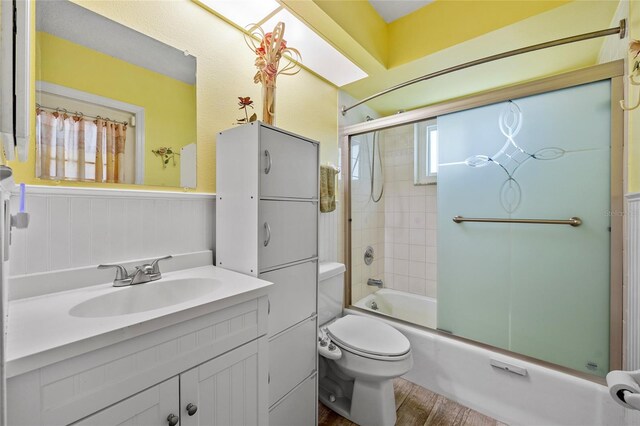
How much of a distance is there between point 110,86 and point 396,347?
1.86 metres

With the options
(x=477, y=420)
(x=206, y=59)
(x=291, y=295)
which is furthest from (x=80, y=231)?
(x=477, y=420)

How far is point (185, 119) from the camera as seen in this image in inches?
49.5

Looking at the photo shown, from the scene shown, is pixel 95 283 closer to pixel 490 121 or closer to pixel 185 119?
pixel 185 119

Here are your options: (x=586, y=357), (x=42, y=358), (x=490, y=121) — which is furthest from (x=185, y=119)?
(x=586, y=357)

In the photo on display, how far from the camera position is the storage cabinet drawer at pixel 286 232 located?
1134 millimetres

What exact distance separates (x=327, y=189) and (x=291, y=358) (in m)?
1.13

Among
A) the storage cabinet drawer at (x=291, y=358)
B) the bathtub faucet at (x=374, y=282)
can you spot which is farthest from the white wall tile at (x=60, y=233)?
Answer: the bathtub faucet at (x=374, y=282)

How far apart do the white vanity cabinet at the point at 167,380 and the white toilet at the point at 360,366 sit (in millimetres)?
590

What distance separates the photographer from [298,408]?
128cm

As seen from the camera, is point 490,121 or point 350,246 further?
point 350,246

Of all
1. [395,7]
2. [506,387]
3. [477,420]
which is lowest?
Result: [477,420]

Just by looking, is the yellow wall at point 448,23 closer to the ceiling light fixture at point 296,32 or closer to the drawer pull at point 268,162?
the ceiling light fixture at point 296,32

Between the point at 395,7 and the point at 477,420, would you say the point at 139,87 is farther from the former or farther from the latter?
the point at 477,420

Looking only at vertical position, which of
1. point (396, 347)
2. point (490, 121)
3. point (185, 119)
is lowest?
point (396, 347)
